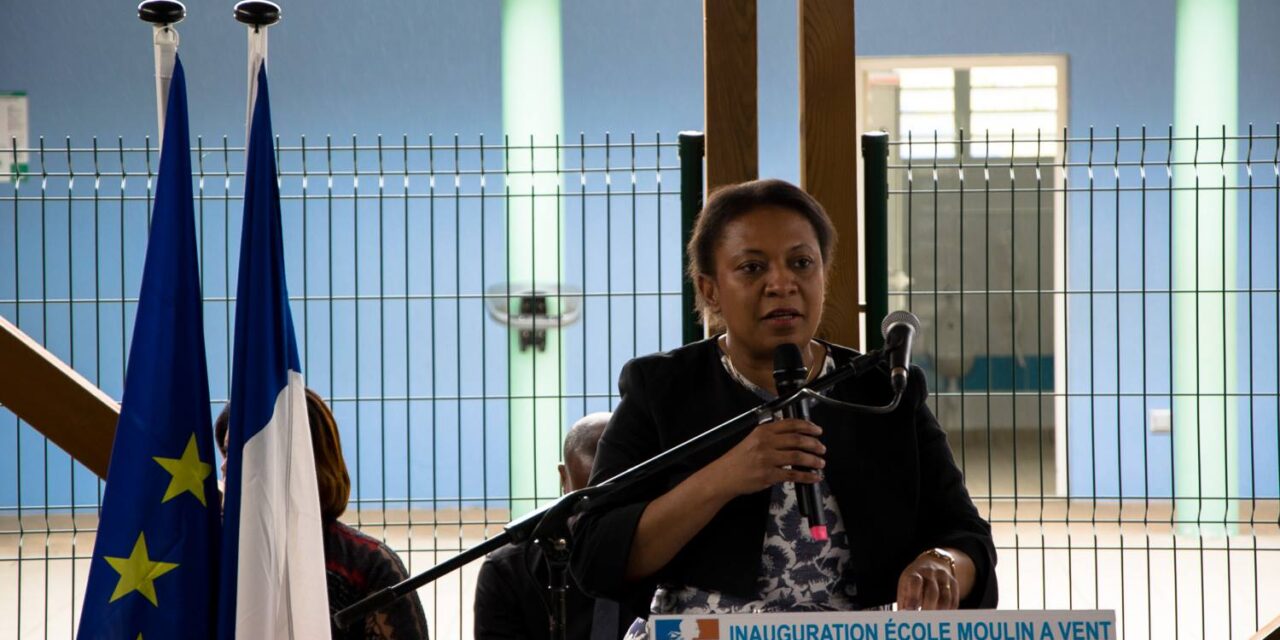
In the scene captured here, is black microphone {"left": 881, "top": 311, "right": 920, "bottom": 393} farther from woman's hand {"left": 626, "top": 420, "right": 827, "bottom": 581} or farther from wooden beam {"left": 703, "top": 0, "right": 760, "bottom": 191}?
wooden beam {"left": 703, "top": 0, "right": 760, "bottom": 191}

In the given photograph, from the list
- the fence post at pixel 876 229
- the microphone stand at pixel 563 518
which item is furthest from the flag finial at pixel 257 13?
the fence post at pixel 876 229

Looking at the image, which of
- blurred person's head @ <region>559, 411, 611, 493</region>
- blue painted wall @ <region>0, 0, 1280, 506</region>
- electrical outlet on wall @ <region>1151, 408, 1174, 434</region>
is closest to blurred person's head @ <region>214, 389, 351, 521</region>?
blurred person's head @ <region>559, 411, 611, 493</region>

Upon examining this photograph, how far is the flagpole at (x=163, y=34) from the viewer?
7.37 ft

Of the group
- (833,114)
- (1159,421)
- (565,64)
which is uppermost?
(565,64)

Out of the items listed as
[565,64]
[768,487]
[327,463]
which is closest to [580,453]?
[327,463]

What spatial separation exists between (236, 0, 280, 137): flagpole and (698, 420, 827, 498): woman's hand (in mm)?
985

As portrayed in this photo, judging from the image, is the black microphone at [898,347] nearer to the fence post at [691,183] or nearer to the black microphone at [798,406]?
the black microphone at [798,406]

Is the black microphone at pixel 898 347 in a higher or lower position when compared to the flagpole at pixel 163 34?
lower

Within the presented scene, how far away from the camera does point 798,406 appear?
1.87 meters

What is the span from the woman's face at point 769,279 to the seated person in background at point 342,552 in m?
0.90

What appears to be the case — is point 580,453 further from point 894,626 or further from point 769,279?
point 894,626

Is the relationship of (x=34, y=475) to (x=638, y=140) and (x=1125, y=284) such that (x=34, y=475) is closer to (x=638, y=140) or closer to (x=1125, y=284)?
(x=638, y=140)

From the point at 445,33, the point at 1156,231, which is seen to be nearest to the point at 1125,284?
the point at 1156,231

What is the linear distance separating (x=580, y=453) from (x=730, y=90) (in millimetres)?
875
